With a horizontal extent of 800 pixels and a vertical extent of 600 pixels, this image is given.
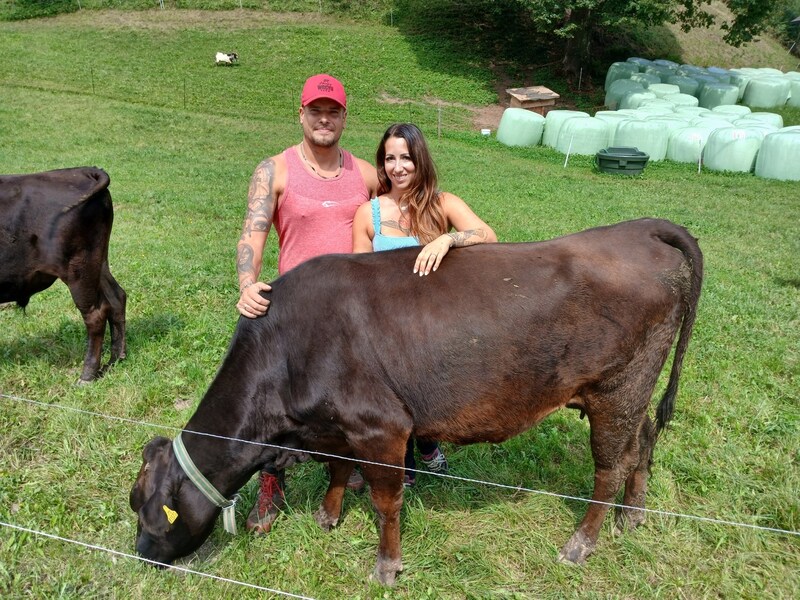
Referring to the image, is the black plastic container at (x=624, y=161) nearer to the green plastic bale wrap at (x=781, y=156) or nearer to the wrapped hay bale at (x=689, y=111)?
the green plastic bale wrap at (x=781, y=156)

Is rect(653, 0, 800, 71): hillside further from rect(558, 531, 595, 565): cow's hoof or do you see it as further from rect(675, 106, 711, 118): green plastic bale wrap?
rect(558, 531, 595, 565): cow's hoof

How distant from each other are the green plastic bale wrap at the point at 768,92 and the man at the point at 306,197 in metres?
30.7

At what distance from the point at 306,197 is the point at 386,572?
91.8 inches

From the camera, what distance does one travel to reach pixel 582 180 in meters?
15.5

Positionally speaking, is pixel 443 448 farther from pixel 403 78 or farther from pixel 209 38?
pixel 209 38

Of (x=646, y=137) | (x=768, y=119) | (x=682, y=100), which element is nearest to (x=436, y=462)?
(x=646, y=137)

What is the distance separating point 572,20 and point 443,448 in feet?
93.8

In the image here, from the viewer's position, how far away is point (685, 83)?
88.9 feet

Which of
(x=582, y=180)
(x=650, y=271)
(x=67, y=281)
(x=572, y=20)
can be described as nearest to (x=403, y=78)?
(x=572, y=20)

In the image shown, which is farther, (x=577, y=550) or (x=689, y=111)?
(x=689, y=111)

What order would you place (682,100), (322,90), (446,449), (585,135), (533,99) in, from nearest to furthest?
1. (322,90)
2. (446,449)
3. (585,135)
4. (682,100)
5. (533,99)

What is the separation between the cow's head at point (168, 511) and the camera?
3.15m

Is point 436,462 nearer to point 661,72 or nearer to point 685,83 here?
point 685,83

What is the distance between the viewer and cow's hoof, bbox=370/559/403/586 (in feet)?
11.3
